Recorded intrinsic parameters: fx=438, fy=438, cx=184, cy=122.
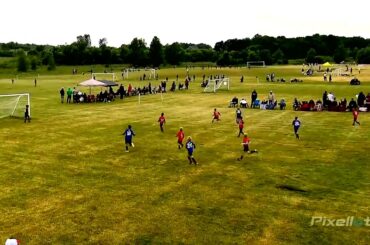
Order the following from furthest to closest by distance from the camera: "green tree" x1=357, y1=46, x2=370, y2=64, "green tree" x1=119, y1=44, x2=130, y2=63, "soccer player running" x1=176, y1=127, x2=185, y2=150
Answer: "green tree" x1=119, y1=44, x2=130, y2=63 → "green tree" x1=357, y1=46, x2=370, y2=64 → "soccer player running" x1=176, y1=127, x2=185, y2=150

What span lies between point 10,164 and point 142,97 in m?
36.1

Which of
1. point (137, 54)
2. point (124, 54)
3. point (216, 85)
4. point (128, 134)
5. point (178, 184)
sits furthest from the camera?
point (124, 54)

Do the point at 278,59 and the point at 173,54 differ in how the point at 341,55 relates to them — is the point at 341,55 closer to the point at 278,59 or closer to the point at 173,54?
the point at 278,59

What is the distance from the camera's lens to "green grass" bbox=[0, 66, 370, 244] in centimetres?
1466

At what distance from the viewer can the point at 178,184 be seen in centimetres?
1983

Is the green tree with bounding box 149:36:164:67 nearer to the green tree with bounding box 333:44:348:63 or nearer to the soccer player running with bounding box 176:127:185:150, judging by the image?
the green tree with bounding box 333:44:348:63

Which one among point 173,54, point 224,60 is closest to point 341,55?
point 224,60

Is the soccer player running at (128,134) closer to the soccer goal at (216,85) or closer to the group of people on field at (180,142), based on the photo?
the group of people on field at (180,142)

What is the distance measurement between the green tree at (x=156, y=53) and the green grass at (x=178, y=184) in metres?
115

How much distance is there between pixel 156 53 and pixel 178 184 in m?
133

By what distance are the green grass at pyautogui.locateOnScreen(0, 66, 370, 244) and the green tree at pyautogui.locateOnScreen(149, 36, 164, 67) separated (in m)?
115

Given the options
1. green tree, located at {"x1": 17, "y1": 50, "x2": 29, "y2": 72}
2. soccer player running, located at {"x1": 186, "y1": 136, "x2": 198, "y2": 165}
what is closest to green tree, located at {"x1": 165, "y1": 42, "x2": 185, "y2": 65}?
green tree, located at {"x1": 17, "y1": 50, "x2": 29, "y2": 72}

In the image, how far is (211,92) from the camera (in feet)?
215

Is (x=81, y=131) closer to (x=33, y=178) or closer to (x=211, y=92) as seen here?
(x=33, y=178)
